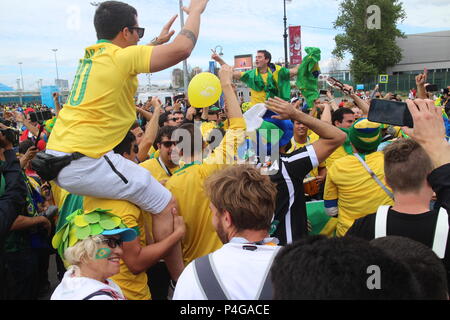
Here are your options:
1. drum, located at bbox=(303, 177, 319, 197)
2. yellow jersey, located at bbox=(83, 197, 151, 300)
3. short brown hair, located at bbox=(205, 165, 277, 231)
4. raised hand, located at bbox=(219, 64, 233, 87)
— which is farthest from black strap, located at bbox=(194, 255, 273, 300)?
drum, located at bbox=(303, 177, 319, 197)

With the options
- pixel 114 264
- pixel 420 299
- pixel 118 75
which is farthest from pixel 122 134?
pixel 420 299

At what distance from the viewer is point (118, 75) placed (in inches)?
88.0

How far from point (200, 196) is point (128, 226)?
1.89 ft

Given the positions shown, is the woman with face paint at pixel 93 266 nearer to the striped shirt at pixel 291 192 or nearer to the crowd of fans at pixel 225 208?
the crowd of fans at pixel 225 208

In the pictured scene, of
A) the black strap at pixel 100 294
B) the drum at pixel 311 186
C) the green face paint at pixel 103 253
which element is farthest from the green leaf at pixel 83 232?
the drum at pixel 311 186

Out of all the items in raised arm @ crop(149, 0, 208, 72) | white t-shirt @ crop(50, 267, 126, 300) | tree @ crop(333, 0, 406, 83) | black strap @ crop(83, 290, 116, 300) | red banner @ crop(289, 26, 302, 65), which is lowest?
black strap @ crop(83, 290, 116, 300)

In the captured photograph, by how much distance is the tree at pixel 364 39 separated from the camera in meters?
44.9

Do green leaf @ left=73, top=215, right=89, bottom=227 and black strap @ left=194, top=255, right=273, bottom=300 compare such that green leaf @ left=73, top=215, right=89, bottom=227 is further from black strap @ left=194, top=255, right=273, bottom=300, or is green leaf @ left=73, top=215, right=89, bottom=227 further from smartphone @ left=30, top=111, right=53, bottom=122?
smartphone @ left=30, top=111, right=53, bottom=122

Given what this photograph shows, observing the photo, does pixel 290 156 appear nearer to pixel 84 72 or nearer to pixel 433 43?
pixel 84 72

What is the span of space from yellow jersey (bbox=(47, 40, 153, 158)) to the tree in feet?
156

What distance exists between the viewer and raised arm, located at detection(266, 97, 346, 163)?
2.52 metres

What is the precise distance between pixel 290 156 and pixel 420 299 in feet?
5.73

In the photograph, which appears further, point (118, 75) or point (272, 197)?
point (118, 75)

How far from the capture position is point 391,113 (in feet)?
6.88
